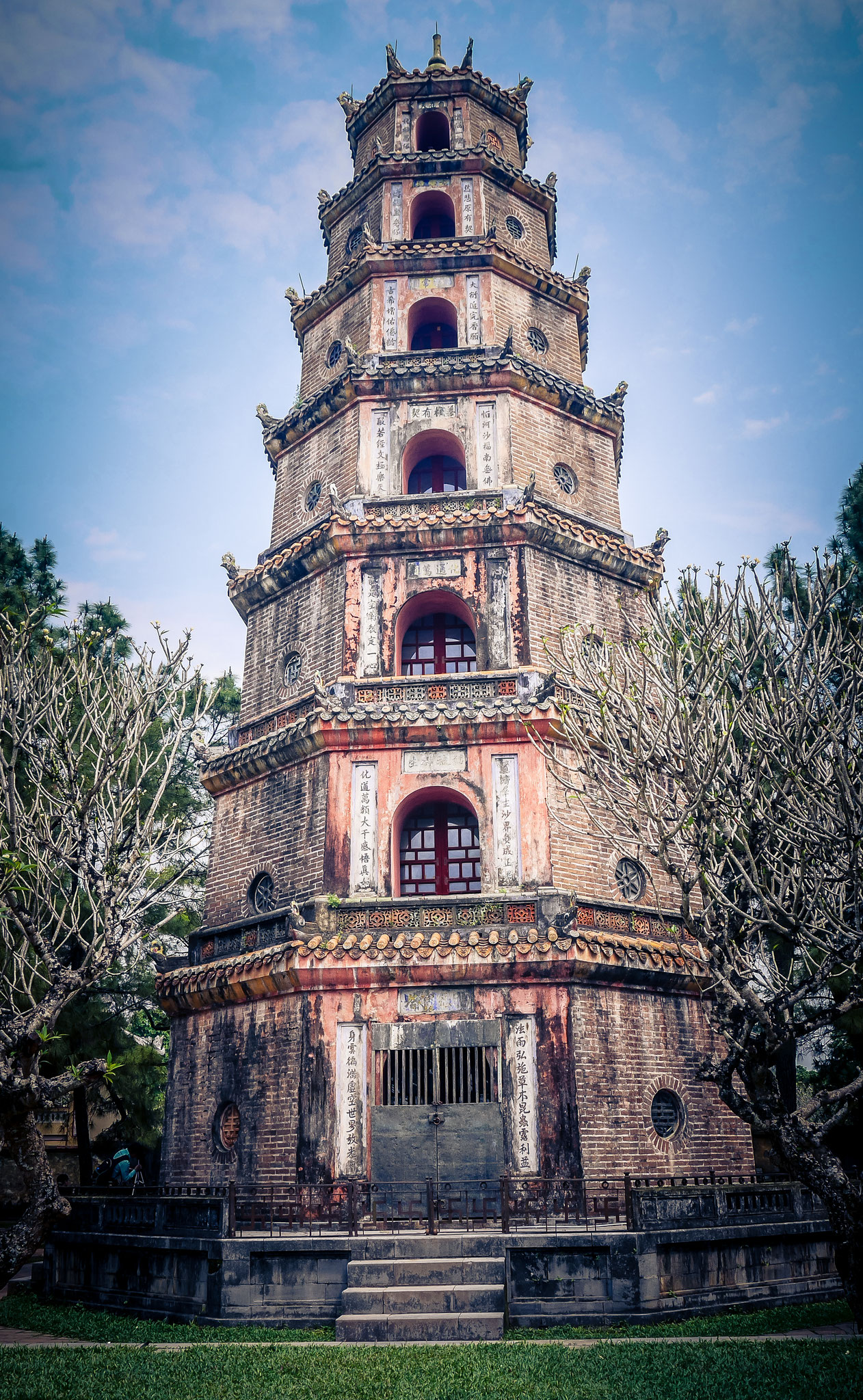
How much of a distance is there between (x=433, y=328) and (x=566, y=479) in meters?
4.78

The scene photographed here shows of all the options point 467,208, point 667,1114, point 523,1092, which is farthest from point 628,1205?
point 467,208

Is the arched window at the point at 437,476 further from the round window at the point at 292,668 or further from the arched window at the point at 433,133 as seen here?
the arched window at the point at 433,133

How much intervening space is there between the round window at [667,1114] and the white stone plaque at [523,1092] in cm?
205

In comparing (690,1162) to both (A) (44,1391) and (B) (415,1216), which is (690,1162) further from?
(A) (44,1391)

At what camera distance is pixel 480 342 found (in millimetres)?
20812

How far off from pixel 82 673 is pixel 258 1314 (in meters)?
7.94

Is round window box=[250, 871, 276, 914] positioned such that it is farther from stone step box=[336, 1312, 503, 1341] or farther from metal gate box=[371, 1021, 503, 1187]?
stone step box=[336, 1312, 503, 1341]

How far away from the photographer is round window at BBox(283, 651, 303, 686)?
1906 centimetres

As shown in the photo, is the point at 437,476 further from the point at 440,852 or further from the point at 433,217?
the point at 440,852

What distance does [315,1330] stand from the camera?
11.5 meters

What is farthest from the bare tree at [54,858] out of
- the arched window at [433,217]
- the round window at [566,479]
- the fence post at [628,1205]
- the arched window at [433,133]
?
the arched window at [433,133]

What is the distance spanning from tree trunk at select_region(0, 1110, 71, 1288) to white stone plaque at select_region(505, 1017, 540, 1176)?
604cm

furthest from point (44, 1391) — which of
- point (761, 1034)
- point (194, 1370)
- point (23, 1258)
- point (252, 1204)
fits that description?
point (761, 1034)

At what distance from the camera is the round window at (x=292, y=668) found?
19062 mm
